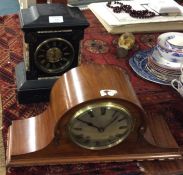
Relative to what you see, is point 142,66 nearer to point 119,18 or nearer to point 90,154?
point 119,18

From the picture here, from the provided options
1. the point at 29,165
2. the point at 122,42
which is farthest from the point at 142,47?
the point at 29,165

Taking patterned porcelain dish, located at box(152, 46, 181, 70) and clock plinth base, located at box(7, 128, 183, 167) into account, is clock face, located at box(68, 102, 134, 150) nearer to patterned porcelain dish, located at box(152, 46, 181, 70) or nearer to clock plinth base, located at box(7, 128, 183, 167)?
clock plinth base, located at box(7, 128, 183, 167)

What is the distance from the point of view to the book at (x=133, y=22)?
46.4 inches

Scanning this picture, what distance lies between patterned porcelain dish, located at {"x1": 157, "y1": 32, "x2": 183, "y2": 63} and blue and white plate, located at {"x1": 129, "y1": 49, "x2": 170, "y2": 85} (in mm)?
72

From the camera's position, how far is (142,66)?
115 cm

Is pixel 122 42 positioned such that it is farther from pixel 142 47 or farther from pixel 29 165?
pixel 29 165

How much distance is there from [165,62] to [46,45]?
375 millimetres

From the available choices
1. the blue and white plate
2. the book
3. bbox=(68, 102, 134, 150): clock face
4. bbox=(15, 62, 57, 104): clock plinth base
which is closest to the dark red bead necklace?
the book

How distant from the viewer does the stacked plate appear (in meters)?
1.07

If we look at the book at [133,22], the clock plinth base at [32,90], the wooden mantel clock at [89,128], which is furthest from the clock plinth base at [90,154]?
the book at [133,22]

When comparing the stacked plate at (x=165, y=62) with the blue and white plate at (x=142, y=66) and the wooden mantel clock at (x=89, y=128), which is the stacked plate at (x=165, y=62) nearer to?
the blue and white plate at (x=142, y=66)

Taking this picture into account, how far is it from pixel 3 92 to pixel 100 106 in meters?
0.38

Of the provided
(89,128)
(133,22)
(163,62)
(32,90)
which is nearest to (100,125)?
(89,128)

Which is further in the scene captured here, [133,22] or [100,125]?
[133,22]
